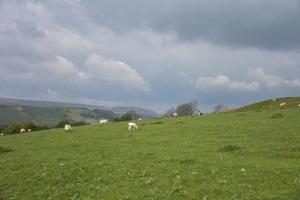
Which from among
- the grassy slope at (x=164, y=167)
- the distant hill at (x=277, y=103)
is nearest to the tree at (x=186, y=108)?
the distant hill at (x=277, y=103)

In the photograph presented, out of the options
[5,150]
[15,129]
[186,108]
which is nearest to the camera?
[5,150]

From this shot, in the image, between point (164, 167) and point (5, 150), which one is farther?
point (5, 150)

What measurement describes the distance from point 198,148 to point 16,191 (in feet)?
39.9

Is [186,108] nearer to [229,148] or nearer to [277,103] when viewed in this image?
[277,103]

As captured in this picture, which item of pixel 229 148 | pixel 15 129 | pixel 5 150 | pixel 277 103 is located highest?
pixel 277 103

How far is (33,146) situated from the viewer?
4053cm

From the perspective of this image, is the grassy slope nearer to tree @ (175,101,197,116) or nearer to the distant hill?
→ the distant hill

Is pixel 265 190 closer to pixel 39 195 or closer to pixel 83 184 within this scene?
pixel 83 184

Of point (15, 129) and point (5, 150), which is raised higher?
point (15, 129)

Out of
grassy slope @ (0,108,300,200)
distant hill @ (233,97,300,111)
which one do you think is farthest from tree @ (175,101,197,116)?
grassy slope @ (0,108,300,200)

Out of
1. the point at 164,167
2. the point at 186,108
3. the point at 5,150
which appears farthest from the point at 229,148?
the point at 186,108

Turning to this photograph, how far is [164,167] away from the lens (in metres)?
23.2

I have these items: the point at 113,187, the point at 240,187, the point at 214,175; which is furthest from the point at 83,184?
the point at 240,187

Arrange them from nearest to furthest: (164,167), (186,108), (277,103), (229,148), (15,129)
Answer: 1. (164,167)
2. (229,148)
3. (277,103)
4. (15,129)
5. (186,108)
